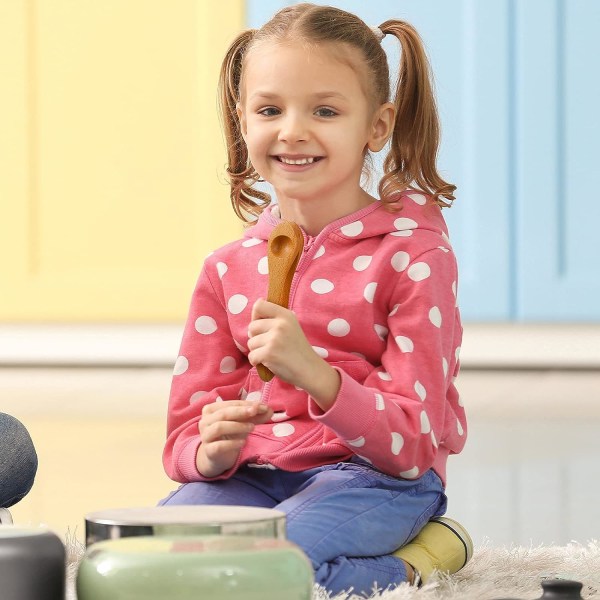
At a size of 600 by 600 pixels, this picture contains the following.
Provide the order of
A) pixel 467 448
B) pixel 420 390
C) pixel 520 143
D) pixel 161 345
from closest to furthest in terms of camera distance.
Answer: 1. pixel 420 390
2. pixel 467 448
3. pixel 520 143
4. pixel 161 345

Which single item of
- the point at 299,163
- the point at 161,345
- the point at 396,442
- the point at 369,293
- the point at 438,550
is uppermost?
the point at 299,163

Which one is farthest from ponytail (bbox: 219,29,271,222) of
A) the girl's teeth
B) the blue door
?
the blue door

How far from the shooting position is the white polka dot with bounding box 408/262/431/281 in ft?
3.52

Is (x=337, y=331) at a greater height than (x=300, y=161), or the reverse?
(x=300, y=161)

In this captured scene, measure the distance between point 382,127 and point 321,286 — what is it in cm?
16

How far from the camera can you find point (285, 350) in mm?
945

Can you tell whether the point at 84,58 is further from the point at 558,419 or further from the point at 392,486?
the point at 392,486

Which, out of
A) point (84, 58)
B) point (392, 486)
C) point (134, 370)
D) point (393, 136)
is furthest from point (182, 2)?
point (392, 486)

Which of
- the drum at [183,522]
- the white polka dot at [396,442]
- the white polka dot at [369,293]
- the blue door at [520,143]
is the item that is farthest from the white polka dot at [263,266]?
the blue door at [520,143]

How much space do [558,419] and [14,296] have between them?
1178 millimetres

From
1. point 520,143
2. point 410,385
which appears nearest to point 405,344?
point 410,385

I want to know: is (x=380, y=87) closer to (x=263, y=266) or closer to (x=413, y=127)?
(x=413, y=127)

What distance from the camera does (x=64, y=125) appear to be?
2.64 meters

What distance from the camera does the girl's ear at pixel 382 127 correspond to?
1.14 m
